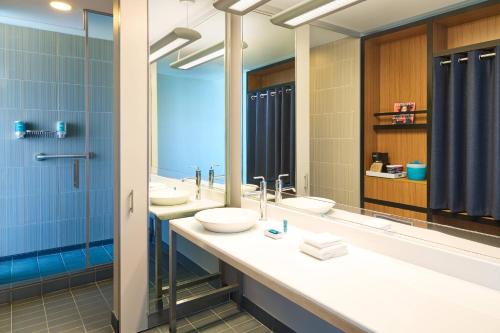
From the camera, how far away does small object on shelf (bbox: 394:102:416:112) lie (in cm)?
157

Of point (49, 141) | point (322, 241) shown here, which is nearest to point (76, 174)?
point (49, 141)

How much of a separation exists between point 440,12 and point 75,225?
3.69m

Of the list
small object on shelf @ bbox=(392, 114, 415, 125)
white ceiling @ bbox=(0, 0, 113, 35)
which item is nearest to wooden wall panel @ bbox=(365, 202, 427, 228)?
small object on shelf @ bbox=(392, 114, 415, 125)

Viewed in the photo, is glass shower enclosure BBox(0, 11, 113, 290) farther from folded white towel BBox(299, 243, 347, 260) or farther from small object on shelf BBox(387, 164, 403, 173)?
small object on shelf BBox(387, 164, 403, 173)

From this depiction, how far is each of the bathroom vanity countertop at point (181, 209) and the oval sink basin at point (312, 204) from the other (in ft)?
2.14

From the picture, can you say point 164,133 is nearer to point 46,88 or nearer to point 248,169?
point 248,169

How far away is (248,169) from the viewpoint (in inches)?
101

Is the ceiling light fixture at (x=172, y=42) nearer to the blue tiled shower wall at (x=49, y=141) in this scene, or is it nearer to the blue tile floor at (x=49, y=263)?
the blue tiled shower wall at (x=49, y=141)

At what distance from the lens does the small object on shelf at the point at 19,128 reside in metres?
3.24

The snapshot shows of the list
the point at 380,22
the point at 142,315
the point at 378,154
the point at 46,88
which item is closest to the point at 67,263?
the point at 142,315

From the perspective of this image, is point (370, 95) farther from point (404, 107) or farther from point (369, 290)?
point (369, 290)

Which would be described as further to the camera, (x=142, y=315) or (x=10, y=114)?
(x=10, y=114)

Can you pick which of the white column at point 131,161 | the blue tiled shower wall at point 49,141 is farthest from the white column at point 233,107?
the blue tiled shower wall at point 49,141

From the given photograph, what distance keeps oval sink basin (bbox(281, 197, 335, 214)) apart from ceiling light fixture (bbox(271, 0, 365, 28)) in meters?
1.05
